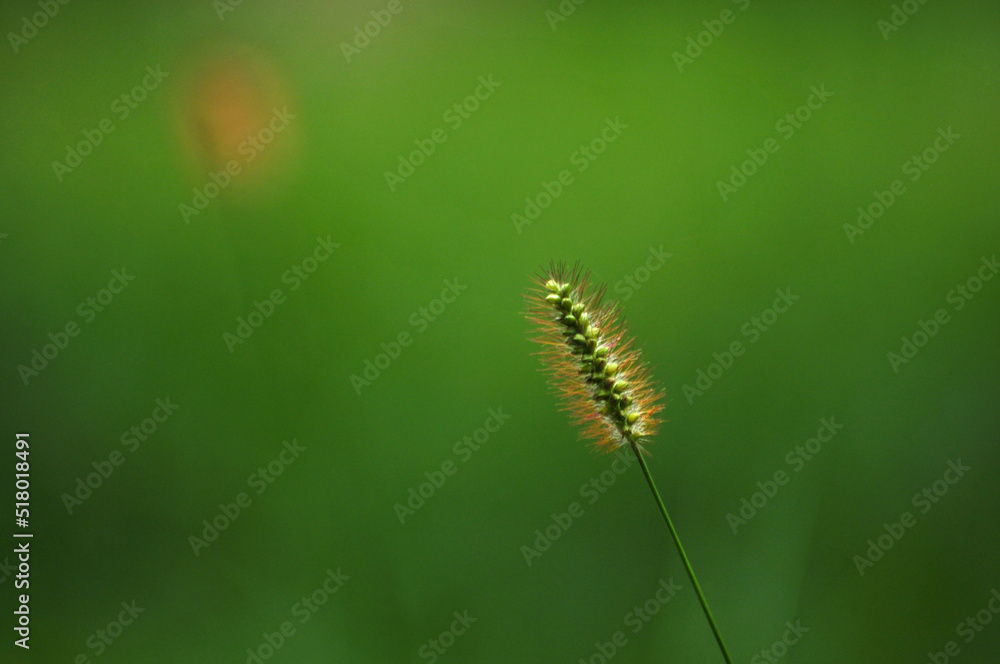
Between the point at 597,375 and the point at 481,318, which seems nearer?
the point at 597,375

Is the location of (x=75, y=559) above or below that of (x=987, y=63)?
below

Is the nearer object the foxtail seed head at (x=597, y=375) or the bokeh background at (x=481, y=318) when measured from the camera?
the foxtail seed head at (x=597, y=375)

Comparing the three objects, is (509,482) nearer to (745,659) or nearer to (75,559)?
(745,659)

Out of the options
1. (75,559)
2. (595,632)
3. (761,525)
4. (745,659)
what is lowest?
(75,559)

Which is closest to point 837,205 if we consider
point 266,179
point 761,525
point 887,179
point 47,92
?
point 887,179

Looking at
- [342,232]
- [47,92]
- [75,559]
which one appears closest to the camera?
[75,559]

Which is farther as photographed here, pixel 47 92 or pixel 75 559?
pixel 47 92

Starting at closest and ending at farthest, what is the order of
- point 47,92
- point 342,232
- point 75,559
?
1. point 75,559
2. point 47,92
3. point 342,232

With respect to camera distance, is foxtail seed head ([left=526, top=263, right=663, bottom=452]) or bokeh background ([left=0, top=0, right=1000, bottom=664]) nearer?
foxtail seed head ([left=526, top=263, right=663, bottom=452])
